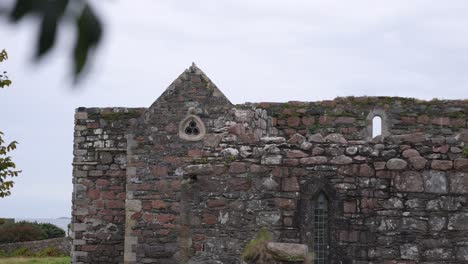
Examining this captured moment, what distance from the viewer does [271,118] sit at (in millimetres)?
14758

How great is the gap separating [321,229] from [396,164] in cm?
119

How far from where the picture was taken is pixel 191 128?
15219mm

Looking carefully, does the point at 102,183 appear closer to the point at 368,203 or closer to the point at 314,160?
the point at 314,160

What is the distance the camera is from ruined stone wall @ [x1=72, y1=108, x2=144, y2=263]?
16.5m

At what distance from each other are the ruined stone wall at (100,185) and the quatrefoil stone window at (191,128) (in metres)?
2.00

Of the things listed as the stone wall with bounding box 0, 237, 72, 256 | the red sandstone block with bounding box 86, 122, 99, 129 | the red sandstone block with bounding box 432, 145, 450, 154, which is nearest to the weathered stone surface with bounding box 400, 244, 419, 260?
the red sandstone block with bounding box 432, 145, 450, 154

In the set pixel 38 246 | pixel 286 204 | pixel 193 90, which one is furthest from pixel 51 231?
pixel 286 204

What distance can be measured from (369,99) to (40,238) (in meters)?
24.6

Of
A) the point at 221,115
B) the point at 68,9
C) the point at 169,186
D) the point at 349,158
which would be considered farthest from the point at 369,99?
the point at 68,9

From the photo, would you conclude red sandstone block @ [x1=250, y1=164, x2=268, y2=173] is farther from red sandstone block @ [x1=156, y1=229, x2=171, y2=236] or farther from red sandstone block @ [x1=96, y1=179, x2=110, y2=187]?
red sandstone block @ [x1=96, y1=179, x2=110, y2=187]

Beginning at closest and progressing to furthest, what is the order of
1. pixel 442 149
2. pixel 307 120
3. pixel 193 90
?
pixel 442 149
pixel 307 120
pixel 193 90

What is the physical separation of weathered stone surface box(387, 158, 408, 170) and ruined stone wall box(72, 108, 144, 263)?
9.60m

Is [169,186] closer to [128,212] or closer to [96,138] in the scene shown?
[128,212]

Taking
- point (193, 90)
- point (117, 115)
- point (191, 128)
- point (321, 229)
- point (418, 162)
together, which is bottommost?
point (321, 229)
